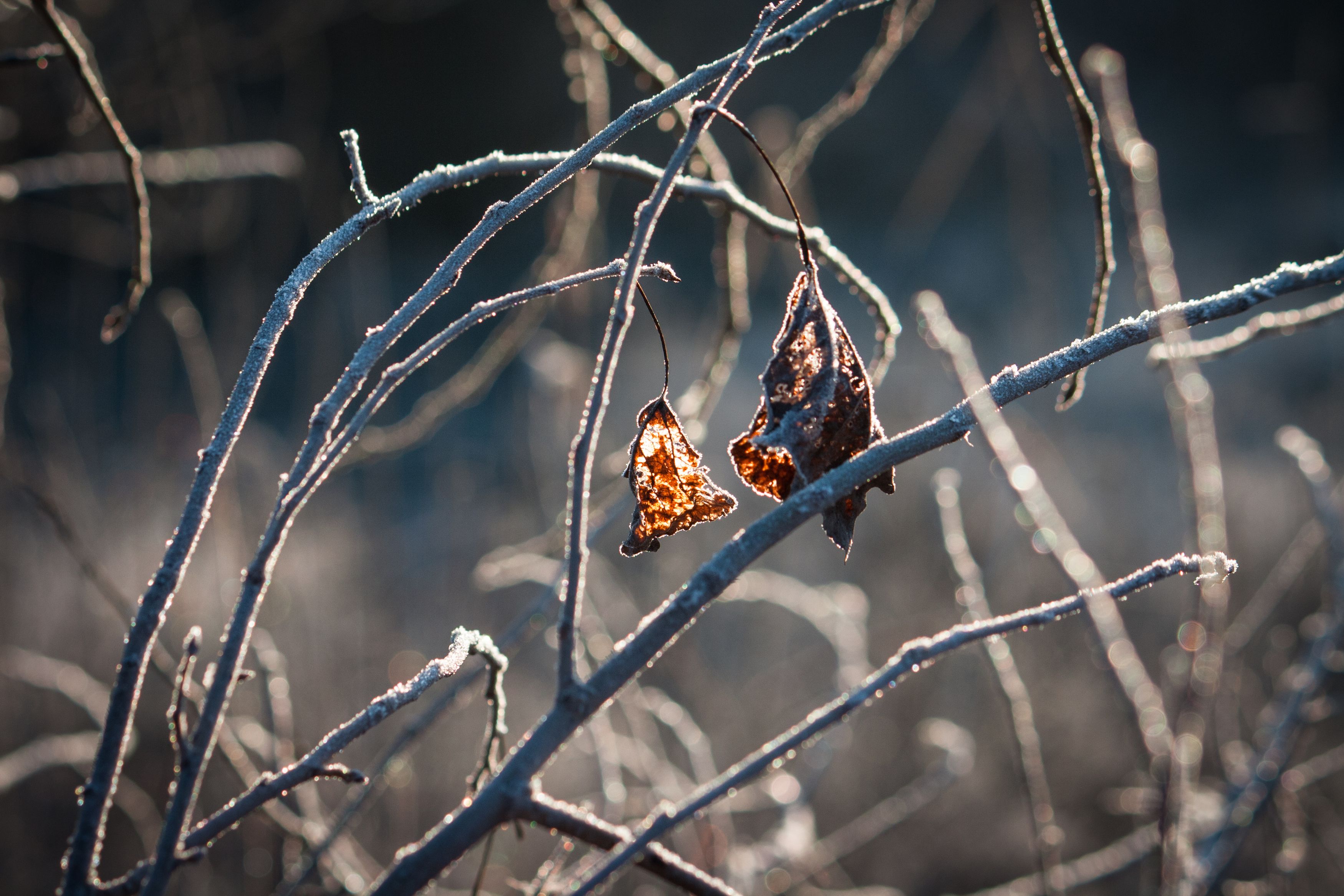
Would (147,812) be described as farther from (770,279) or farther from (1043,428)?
(770,279)

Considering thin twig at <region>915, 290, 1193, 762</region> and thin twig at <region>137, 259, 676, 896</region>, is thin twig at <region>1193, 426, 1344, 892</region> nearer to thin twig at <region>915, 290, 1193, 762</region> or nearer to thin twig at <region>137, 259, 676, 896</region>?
thin twig at <region>915, 290, 1193, 762</region>

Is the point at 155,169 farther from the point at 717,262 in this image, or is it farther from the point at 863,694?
the point at 863,694

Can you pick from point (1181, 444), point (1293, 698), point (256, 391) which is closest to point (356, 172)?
point (256, 391)

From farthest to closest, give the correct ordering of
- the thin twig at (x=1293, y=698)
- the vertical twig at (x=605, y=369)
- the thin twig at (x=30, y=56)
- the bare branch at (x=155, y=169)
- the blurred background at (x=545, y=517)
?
the blurred background at (x=545, y=517), the bare branch at (x=155, y=169), the thin twig at (x=1293, y=698), the thin twig at (x=30, y=56), the vertical twig at (x=605, y=369)

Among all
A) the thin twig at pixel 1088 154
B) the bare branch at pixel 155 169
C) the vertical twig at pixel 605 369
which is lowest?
the vertical twig at pixel 605 369

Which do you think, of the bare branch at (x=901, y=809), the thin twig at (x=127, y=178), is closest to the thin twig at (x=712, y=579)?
the thin twig at (x=127, y=178)

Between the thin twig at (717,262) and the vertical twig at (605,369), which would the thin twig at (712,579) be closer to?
the vertical twig at (605,369)
